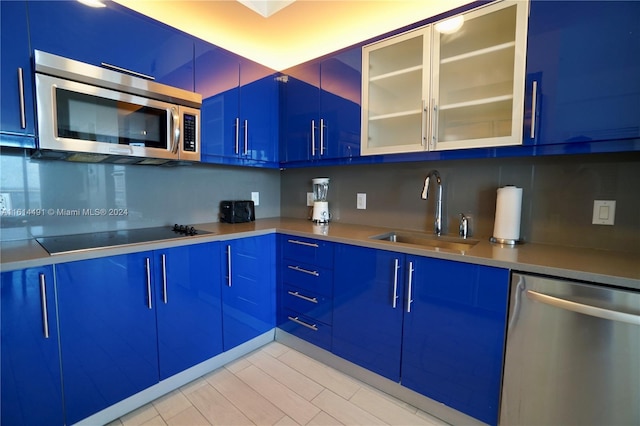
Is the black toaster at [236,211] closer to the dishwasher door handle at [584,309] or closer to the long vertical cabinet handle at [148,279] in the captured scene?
the long vertical cabinet handle at [148,279]

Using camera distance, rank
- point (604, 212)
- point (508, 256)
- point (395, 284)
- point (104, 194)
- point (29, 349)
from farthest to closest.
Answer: point (104, 194), point (395, 284), point (604, 212), point (508, 256), point (29, 349)

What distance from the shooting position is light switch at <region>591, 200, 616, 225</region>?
137 cm

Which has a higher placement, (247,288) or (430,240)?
(430,240)

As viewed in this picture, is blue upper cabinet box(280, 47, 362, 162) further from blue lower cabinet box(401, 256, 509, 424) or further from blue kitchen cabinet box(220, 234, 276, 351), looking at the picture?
blue lower cabinet box(401, 256, 509, 424)

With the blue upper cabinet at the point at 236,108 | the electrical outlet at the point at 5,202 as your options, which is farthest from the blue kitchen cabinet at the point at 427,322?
the electrical outlet at the point at 5,202

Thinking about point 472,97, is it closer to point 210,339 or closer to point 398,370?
point 398,370

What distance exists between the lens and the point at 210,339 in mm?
1752

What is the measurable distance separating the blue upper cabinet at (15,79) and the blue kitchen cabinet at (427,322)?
162cm

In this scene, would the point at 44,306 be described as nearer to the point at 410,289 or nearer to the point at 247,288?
the point at 247,288

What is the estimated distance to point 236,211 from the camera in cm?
230

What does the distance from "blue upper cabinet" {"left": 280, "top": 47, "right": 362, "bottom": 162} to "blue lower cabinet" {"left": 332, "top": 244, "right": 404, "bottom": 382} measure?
2.55ft

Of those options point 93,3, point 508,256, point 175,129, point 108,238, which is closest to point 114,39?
point 93,3

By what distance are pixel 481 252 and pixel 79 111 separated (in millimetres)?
2068

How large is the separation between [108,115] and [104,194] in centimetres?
54
